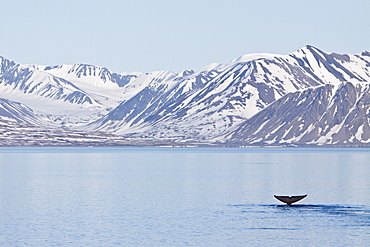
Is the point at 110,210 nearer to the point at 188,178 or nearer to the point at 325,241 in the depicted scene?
the point at 325,241

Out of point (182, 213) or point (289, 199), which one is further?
point (289, 199)

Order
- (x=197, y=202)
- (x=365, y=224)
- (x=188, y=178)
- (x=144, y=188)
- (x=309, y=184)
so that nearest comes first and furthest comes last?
(x=365, y=224), (x=197, y=202), (x=144, y=188), (x=309, y=184), (x=188, y=178)

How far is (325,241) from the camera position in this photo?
229 ft

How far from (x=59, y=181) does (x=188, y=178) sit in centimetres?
2565

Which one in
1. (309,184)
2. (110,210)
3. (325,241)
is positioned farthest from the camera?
(309,184)

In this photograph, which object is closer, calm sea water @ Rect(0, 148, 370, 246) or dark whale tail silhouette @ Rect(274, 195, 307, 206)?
calm sea water @ Rect(0, 148, 370, 246)

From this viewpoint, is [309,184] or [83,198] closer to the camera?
[83,198]

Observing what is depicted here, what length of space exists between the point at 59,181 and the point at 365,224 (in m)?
75.4

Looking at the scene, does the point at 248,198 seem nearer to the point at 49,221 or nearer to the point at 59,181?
the point at 49,221

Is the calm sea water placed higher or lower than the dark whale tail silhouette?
lower

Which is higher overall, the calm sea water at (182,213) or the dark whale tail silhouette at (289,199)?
the dark whale tail silhouette at (289,199)

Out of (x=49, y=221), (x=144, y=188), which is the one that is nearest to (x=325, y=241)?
(x=49, y=221)

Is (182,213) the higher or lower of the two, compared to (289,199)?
lower

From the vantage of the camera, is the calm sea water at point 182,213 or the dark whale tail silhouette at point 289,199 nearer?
the calm sea water at point 182,213
